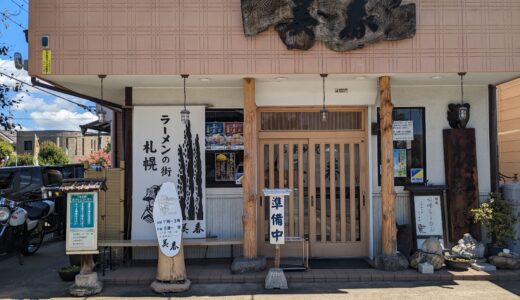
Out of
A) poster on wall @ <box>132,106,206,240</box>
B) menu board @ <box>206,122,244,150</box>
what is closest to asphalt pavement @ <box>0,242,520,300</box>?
poster on wall @ <box>132,106,206,240</box>

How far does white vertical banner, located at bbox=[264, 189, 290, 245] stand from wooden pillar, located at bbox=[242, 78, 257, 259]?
50 centimetres

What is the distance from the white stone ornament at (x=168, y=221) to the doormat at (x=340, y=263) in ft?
8.82

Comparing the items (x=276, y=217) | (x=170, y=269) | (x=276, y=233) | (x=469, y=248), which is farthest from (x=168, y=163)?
(x=469, y=248)

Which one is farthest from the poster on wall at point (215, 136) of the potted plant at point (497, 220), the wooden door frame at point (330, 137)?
the potted plant at point (497, 220)

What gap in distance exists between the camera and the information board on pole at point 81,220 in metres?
7.70

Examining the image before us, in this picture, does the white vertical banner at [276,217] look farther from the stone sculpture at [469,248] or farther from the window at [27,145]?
the window at [27,145]

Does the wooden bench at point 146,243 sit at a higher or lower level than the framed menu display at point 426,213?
lower

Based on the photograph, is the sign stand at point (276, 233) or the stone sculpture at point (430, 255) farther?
the stone sculpture at point (430, 255)

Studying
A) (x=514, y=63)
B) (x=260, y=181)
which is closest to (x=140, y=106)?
(x=260, y=181)

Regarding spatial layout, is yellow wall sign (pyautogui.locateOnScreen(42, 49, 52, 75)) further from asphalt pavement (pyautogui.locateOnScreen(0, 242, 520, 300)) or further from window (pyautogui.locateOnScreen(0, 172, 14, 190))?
window (pyautogui.locateOnScreen(0, 172, 14, 190))

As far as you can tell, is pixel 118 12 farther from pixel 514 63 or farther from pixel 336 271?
pixel 514 63

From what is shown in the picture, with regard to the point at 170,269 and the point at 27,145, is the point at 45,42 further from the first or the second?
the point at 27,145

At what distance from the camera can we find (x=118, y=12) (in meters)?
8.06

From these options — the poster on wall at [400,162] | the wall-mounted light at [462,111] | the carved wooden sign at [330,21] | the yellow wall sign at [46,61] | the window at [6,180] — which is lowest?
the window at [6,180]
